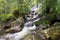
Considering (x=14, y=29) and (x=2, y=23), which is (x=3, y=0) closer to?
A: (x=2, y=23)

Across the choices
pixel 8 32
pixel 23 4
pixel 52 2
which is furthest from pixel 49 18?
pixel 23 4

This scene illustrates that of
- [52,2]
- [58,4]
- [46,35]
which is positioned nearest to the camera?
[46,35]

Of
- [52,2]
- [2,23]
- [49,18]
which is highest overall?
[52,2]

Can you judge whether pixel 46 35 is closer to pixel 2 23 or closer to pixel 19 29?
pixel 19 29

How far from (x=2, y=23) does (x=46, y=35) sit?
886cm

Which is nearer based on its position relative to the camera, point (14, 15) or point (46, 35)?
point (46, 35)

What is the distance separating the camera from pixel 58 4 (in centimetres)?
1159

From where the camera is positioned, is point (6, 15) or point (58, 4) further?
point (6, 15)

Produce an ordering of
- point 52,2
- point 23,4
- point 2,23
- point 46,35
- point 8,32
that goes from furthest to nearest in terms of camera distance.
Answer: point 23,4 < point 2,23 < point 52,2 < point 8,32 < point 46,35

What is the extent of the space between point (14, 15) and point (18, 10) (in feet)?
3.47

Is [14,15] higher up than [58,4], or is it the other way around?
[58,4]

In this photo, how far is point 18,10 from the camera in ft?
63.5

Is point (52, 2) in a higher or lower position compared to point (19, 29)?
higher

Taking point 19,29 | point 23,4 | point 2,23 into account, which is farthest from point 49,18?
point 23,4
